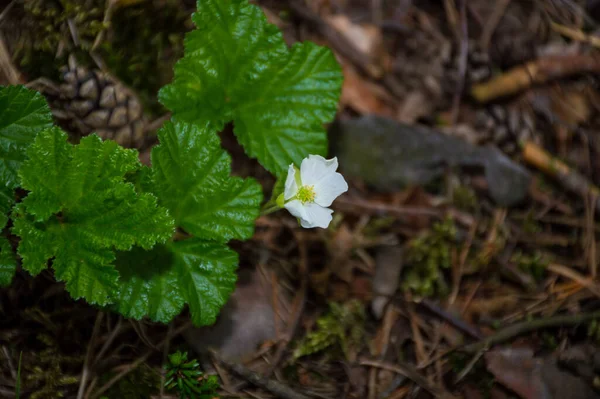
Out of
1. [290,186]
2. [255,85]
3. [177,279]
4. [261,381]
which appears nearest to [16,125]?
[177,279]

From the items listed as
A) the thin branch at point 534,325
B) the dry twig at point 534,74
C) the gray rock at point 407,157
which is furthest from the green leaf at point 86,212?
the dry twig at point 534,74

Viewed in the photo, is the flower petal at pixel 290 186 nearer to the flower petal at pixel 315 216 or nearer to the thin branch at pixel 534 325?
the flower petal at pixel 315 216

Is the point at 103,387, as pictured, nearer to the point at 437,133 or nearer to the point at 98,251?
the point at 98,251

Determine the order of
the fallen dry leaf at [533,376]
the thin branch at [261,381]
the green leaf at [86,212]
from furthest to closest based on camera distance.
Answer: the fallen dry leaf at [533,376], the thin branch at [261,381], the green leaf at [86,212]

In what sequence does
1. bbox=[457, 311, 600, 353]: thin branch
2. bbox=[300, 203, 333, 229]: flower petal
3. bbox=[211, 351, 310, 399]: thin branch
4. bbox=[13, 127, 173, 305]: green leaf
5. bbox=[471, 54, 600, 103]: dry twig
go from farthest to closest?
bbox=[471, 54, 600, 103]: dry twig, bbox=[457, 311, 600, 353]: thin branch, bbox=[211, 351, 310, 399]: thin branch, bbox=[300, 203, 333, 229]: flower petal, bbox=[13, 127, 173, 305]: green leaf

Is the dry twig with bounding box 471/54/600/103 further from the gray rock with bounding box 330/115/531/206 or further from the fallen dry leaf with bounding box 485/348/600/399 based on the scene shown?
the fallen dry leaf with bounding box 485/348/600/399

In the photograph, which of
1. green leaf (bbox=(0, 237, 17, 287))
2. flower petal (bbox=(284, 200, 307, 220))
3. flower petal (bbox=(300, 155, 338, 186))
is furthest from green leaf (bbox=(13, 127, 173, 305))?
flower petal (bbox=(300, 155, 338, 186))

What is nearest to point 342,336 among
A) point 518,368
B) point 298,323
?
point 298,323
